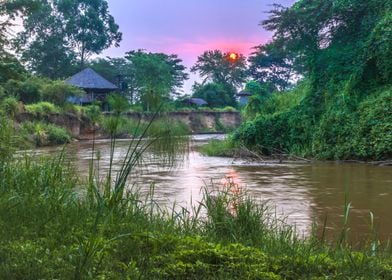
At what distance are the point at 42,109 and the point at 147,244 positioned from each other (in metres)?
29.6

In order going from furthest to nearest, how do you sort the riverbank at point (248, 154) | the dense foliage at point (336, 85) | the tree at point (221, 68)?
1. the tree at point (221, 68)
2. the riverbank at point (248, 154)
3. the dense foliage at point (336, 85)

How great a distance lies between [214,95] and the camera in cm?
5781

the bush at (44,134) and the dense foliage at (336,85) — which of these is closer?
the dense foliage at (336,85)

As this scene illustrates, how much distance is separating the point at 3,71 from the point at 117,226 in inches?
298

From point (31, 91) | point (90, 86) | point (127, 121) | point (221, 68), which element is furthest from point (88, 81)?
point (127, 121)

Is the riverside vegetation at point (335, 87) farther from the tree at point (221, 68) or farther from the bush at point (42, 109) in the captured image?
the tree at point (221, 68)

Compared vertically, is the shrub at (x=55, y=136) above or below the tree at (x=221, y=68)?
below

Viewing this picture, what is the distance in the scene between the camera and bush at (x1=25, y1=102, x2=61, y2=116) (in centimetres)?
3056

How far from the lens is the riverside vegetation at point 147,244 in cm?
324

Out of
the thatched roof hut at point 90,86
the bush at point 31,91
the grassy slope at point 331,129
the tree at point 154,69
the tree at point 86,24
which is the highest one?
the tree at point 86,24

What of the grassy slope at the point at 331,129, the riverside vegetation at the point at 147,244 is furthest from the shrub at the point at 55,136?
the riverside vegetation at the point at 147,244

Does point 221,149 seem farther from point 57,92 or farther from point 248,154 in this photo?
point 57,92

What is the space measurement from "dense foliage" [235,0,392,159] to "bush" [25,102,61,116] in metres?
15.3

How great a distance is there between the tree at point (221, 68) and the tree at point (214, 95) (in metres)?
5.56
